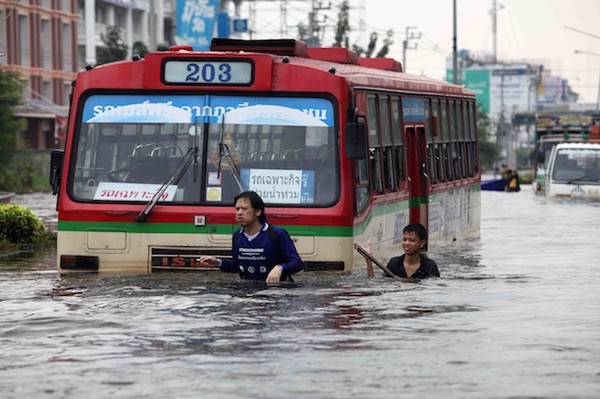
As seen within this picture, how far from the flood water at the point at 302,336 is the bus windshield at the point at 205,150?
0.88 metres

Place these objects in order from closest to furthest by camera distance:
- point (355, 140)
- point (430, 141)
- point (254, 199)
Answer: point (254, 199) < point (355, 140) < point (430, 141)

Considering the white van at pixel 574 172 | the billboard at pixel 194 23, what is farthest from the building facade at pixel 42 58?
the white van at pixel 574 172

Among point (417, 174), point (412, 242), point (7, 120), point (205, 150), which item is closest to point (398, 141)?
point (417, 174)

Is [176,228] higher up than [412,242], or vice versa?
[176,228]

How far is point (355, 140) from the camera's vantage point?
1638 centimetres

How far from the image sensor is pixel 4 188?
186 ft

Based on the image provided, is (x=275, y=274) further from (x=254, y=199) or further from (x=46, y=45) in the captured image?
(x=46, y=45)

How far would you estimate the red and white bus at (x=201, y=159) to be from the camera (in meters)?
16.6

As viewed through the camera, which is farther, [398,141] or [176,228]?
[398,141]

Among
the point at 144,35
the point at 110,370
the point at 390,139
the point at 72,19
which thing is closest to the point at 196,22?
the point at 72,19

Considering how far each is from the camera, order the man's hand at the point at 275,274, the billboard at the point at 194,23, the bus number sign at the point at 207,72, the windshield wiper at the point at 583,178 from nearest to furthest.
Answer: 1. the man's hand at the point at 275,274
2. the bus number sign at the point at 207,72
3. the windshield wiper at the point at 583,178
4. the billboard at the point at 194,23

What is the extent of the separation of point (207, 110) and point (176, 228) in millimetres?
1253

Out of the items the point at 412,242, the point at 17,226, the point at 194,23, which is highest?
the point at 194,23

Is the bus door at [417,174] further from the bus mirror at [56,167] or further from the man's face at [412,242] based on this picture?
the bus mirror at [56,167]
